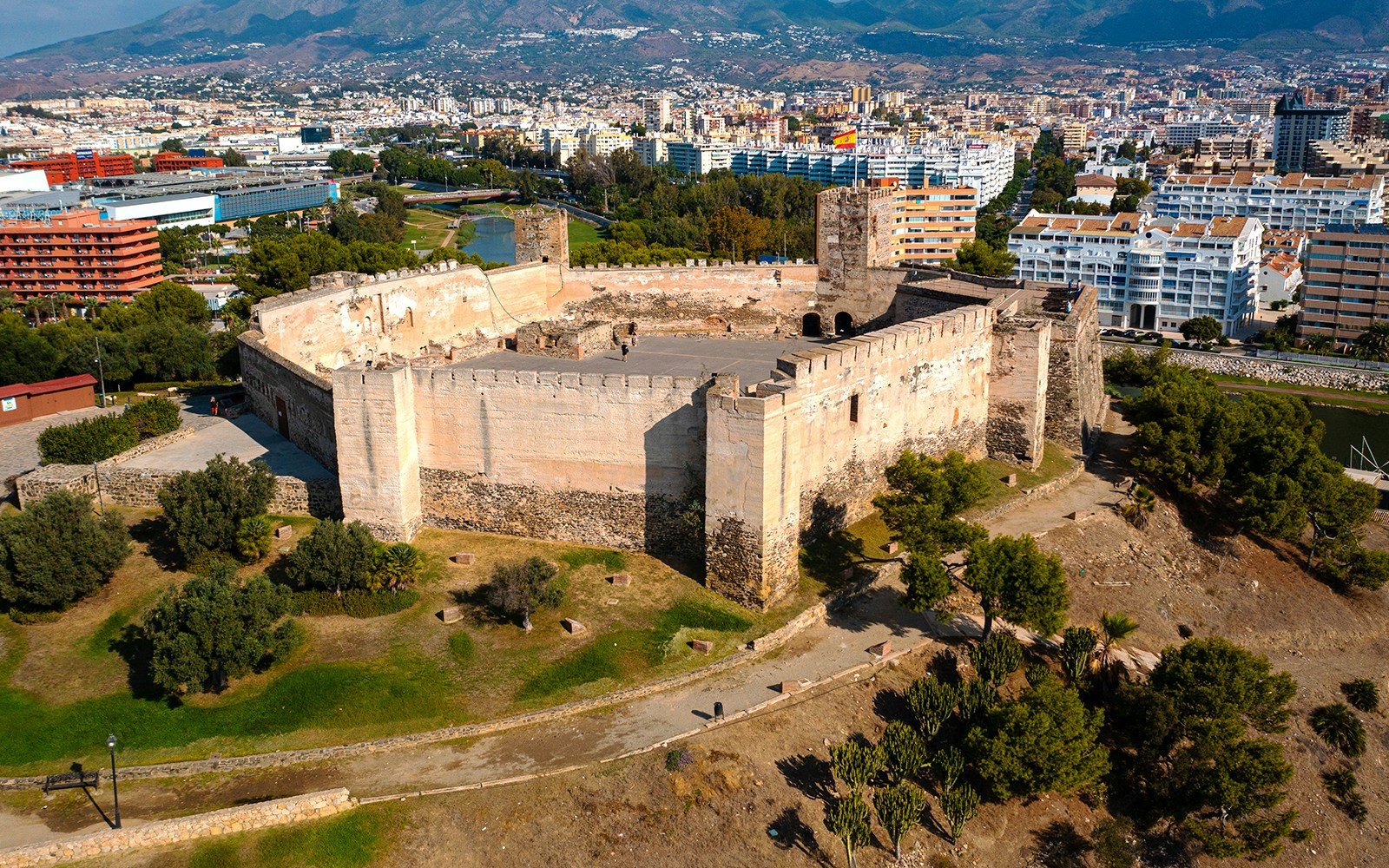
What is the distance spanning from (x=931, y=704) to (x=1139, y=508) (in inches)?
417

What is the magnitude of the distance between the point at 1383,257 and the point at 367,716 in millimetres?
56693

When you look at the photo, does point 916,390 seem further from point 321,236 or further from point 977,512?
point 321,236

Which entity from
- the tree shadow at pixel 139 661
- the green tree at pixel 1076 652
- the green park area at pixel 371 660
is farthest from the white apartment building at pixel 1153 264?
the tree shadow at pixel 139 661

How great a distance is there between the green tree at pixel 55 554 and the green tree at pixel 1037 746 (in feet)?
51.4

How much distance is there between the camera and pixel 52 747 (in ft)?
56.5

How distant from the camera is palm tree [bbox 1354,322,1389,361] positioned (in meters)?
54.8

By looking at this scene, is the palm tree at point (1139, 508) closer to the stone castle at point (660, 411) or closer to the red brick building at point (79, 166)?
the stone castle at point (660, 411)

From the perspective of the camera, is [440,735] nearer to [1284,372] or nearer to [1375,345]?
[1284,372]

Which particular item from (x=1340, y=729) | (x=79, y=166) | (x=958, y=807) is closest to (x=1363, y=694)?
(x=1340, y=729)

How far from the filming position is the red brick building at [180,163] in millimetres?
142625

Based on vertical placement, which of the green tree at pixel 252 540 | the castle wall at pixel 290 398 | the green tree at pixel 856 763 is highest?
the castle wall at pixel 290 398

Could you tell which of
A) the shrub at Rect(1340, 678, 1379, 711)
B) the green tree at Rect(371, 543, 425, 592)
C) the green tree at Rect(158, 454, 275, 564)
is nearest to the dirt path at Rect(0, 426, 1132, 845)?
the green tree at Rect(371, 543, 425, 592)

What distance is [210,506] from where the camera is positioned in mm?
22141

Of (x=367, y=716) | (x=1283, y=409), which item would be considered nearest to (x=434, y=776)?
(x=367, y=716)
